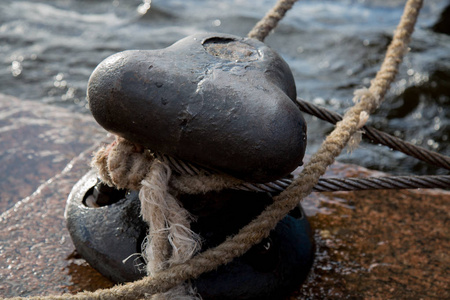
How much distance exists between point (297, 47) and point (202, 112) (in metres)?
3.91

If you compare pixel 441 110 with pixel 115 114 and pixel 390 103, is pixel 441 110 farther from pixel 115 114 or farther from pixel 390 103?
pixel 115 114

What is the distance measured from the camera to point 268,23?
231 centimetres

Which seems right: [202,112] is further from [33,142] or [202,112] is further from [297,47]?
[297,47]

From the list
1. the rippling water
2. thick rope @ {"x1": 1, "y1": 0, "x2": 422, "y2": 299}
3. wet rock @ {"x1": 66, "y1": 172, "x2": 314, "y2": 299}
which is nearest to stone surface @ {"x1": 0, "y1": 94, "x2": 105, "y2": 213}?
wet rock @ {"x1": 66, "y1": 172, "x2": 314, "y2": 299}

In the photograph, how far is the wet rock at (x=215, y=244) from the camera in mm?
1614

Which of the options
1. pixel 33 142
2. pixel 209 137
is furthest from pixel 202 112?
pixel 33 142

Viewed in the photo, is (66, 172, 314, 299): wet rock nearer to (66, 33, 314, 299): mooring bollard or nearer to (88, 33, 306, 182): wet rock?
(66, 33, 314, 299): mooring bollard

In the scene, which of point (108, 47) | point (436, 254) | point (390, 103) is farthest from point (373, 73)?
point (436, 254)

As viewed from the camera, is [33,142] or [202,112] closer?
[202,112]

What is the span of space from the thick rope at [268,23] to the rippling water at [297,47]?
1430 millimetres

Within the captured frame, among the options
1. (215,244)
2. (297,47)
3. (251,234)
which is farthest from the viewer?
(297,47)

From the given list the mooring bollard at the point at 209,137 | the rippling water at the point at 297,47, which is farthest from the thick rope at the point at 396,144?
the rippling water at the point at 297,47

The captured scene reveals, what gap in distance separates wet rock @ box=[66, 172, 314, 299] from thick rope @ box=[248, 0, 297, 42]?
2.80ft

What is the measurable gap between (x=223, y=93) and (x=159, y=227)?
16.5 inches
